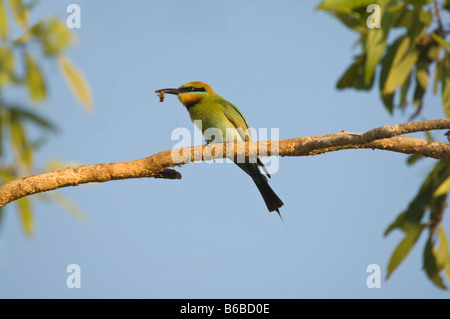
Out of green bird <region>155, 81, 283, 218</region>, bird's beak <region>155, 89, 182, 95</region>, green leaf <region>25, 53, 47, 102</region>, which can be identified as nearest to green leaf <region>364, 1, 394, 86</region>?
green bird <region>155, 81, 283, 218</region>

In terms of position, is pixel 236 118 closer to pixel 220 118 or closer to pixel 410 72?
pixel 220 118

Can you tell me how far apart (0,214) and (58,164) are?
62cm

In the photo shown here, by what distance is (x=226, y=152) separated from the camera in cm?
196

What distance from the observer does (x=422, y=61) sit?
8.21ft

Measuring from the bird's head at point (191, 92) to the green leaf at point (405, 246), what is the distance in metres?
1.30

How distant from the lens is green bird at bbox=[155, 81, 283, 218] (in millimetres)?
2508

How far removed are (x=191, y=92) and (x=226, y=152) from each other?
1134 millimetres

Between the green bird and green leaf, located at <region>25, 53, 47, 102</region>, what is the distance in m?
0.69

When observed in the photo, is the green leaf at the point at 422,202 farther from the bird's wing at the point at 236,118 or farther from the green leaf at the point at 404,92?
the bird's wing at the point at 236,118

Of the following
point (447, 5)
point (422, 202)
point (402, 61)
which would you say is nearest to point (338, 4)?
point (402, 61)

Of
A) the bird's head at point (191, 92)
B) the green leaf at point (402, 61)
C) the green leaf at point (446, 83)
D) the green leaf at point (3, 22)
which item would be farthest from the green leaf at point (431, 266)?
the green leaf at point (3, 22)

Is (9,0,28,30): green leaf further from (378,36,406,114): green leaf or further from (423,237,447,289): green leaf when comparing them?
(423,237,447,289): green leaf

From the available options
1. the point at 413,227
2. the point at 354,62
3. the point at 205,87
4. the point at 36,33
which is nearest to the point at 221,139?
the point at 205,87

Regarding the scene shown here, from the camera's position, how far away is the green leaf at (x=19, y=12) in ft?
8.75
